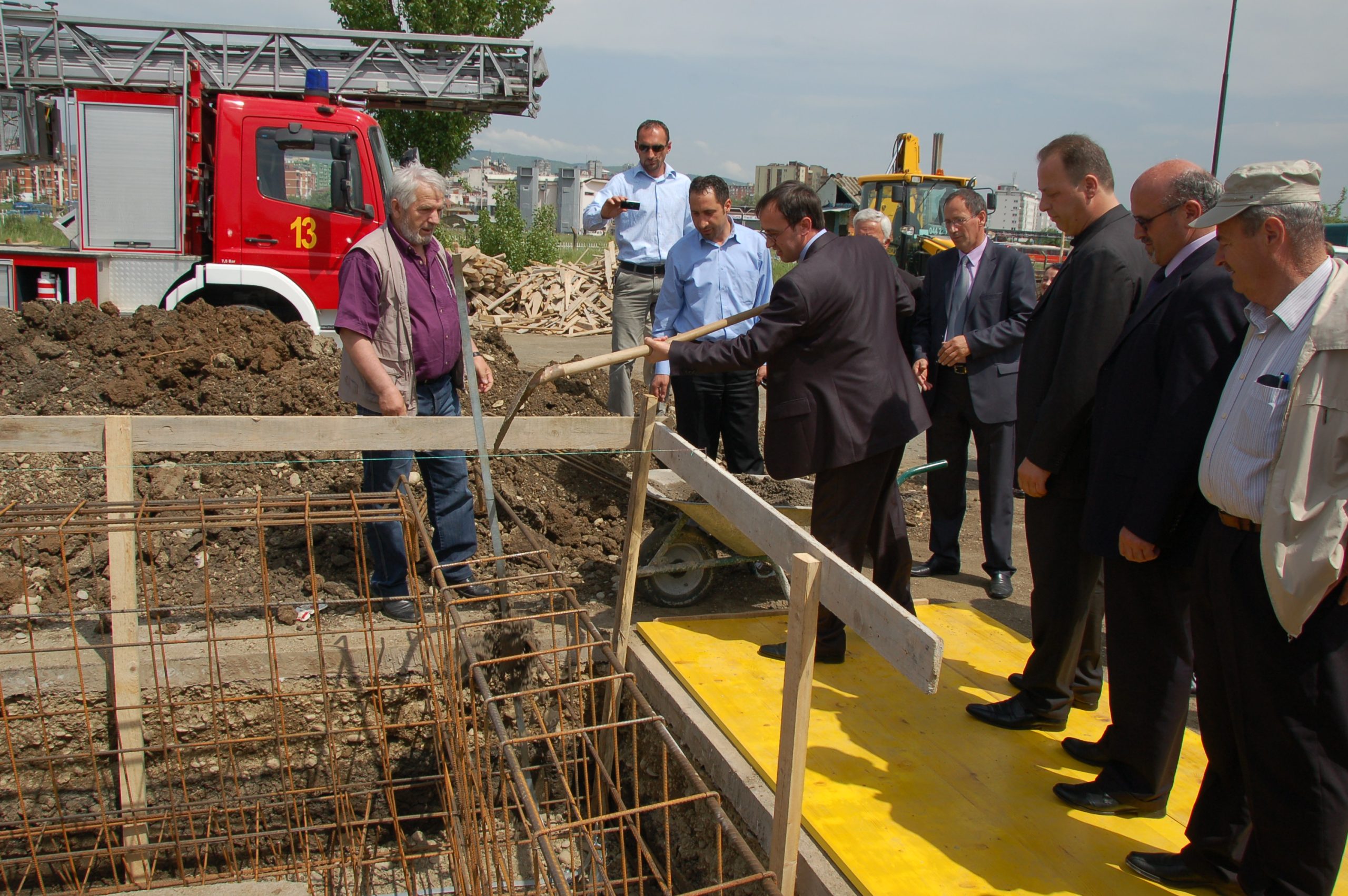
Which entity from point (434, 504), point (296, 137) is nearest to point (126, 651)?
point (434, 504)

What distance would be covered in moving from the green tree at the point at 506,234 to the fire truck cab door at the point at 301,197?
9892 millimetres

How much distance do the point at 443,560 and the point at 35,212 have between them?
23376 millimetres

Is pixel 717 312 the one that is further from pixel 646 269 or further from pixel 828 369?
pixel 828 369

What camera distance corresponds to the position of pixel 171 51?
8.88 meters

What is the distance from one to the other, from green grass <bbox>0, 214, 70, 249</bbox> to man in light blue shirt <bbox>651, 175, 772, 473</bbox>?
985 cm

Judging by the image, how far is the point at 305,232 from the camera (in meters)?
8.09

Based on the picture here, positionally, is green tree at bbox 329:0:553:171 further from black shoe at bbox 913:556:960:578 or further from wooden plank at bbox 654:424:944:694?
wooden plank at bbox 654:424:944:694

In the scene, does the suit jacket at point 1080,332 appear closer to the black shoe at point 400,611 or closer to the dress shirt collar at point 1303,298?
the dress shirt collar at point 1303,298

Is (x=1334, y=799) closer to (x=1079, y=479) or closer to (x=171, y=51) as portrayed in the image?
(x=1079, y=479)

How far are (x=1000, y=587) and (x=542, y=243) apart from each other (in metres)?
15.9

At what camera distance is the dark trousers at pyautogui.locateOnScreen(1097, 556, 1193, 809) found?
257 cm

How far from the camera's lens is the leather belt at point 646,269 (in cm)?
607

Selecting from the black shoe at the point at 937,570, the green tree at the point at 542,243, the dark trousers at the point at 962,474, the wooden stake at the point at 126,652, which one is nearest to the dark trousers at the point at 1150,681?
the dark trousers at the point at 962,474

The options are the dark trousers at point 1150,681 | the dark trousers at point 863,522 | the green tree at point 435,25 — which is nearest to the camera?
the dark trousers at point 1150,681
